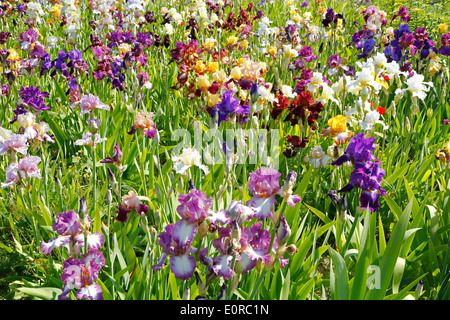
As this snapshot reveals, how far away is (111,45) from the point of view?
170 inches

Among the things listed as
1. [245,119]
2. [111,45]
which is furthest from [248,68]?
[111,45]

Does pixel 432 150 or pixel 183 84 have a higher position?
pixel 183 84

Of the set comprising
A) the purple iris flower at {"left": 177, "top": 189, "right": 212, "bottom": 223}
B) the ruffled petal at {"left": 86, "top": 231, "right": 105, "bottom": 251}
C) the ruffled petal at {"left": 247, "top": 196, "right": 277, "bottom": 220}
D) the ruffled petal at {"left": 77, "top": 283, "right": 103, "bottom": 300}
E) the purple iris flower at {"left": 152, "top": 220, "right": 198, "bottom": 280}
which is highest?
the purple iris flower at {"left": 177, "top": 189, "right": 212, "bottom": 223}

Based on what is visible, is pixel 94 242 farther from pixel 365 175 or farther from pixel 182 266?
pixel 365 175

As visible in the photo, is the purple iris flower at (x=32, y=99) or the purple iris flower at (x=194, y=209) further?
the purple iris flower at (x=32, y=99)

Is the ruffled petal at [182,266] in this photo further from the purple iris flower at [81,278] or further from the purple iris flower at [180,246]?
the purple iris flower at [81,278]

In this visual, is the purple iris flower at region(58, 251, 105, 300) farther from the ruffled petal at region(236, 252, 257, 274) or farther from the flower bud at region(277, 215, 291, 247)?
the flower bud at region(277, 215, 291, 247)

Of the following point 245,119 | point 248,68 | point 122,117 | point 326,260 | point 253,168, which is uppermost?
point 248,68

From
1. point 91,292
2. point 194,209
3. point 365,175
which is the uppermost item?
point 194,209

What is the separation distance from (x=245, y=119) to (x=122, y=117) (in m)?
1.19

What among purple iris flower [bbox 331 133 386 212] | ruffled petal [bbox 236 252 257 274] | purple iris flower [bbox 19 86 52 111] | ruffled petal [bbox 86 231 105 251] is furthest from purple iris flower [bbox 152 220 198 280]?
purple iris flower [bbox 19 86 52 111]

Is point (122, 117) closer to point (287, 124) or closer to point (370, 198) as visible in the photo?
point (287, 124)

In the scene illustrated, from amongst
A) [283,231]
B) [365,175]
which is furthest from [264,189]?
[365,175]

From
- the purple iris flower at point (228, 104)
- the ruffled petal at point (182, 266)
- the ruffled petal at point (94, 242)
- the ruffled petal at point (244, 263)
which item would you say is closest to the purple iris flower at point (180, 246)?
the ruffled petal at point (182, 266)
